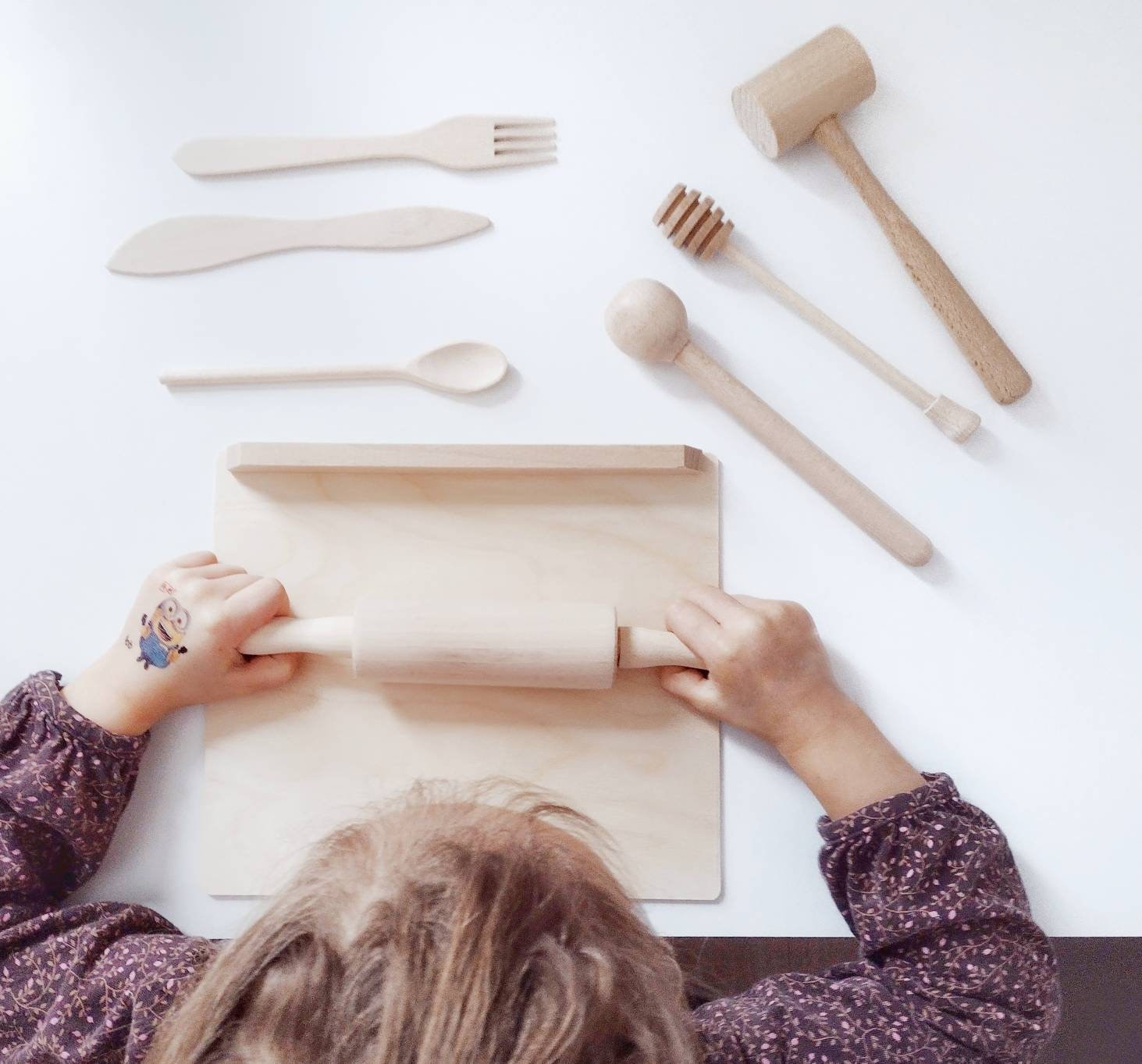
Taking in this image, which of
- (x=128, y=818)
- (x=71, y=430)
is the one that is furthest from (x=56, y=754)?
(x=71, y=430)

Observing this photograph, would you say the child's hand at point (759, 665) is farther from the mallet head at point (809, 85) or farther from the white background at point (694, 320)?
the mallet head at point (809, 85)

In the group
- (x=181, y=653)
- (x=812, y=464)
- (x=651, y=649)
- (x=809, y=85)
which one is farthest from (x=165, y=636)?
(x=809, y=85)

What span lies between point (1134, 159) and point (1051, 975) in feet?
1.53

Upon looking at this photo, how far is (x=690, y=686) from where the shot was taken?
594 mm

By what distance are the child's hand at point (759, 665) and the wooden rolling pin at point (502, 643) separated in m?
Result: 0.01

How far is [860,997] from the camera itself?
20.8 inches

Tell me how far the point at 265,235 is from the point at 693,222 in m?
0.26

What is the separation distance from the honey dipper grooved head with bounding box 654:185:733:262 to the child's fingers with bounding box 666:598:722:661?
0.69 ft

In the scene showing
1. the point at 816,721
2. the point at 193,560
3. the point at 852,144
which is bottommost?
the point at 816,721

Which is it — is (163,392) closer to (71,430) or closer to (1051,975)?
(71,430)

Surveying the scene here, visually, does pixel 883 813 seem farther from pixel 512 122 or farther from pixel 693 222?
pixel 512 122

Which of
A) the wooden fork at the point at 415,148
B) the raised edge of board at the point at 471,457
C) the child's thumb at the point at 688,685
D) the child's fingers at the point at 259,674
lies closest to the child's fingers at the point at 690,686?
the child's thumb at the point at 688,685

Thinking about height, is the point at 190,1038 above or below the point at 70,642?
below

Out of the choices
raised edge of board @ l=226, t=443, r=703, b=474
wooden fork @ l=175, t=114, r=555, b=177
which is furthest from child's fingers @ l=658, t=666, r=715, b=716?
wooden fork @ l=175, t=114, r=555, b=177
